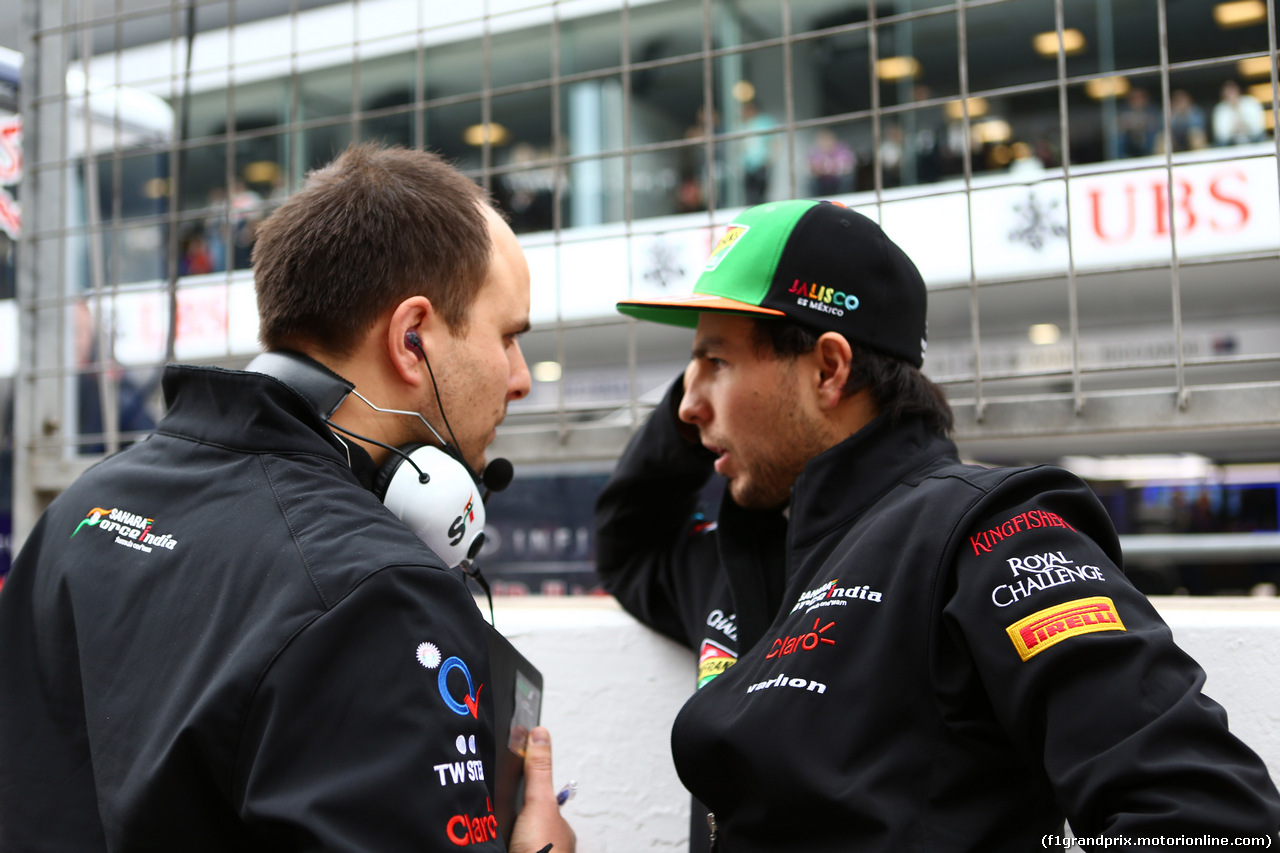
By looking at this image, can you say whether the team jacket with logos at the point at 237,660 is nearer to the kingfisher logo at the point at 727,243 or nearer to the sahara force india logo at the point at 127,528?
the sahara force india logo at the point at 127,528

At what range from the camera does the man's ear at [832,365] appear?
1.82 meters

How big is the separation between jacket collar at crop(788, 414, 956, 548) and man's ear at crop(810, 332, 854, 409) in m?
0.13

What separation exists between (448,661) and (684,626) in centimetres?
109

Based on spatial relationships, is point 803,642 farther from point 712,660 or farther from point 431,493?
point 431,493

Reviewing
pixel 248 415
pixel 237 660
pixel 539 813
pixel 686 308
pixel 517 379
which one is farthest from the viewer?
pixel 686 308

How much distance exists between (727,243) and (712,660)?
77cm

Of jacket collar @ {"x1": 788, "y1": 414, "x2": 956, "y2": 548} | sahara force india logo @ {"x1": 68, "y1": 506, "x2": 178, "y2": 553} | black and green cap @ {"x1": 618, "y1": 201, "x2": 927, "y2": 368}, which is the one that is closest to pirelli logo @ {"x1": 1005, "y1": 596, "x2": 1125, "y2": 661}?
jacket collar @ {"x1": 788, "y1": 414, "x2": 956, "y2": 548}

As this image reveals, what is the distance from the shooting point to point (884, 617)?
4.72 feet

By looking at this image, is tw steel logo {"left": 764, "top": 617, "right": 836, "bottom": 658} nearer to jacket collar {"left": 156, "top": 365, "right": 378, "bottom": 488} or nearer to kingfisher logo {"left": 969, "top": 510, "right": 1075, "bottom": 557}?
kingfisher logo {"left": 969, "top": 510, "right": 1075, "bottom": 557}

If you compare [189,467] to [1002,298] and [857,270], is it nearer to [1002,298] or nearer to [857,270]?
[857,270]

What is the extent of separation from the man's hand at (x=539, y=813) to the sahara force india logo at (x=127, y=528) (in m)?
0.62

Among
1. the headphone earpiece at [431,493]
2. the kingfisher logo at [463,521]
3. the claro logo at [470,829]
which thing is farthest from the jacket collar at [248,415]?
the claro logo at [470,829]

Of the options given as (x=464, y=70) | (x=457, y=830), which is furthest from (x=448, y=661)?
(x=464, y=70)

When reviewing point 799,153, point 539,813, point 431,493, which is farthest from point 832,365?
point 799,153
